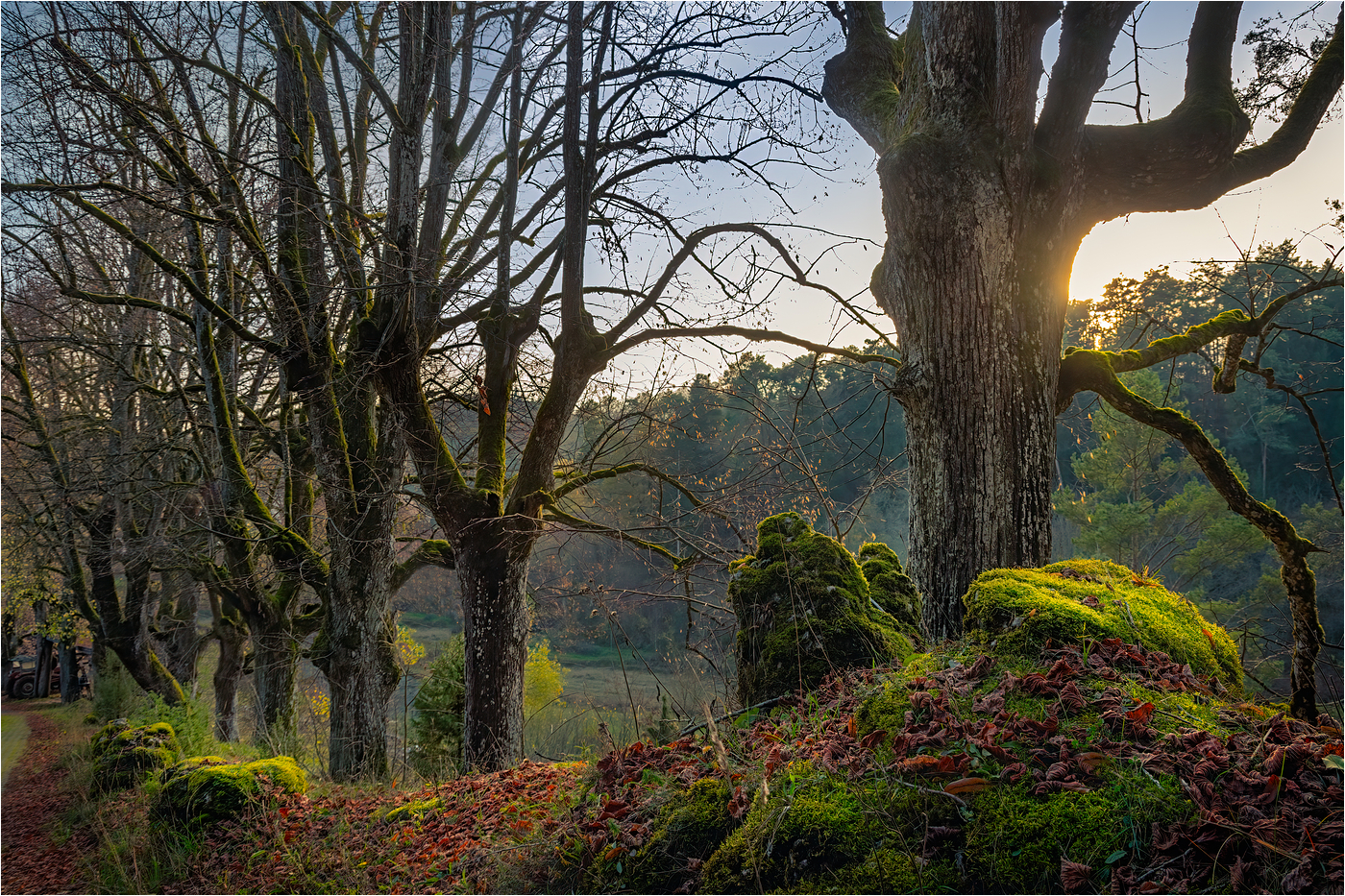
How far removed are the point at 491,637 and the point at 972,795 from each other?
5566 mm

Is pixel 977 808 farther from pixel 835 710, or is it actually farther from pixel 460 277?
pixel 460 277

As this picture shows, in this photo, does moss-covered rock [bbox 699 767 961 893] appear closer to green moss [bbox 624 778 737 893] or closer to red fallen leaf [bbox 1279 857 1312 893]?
green moss [bbox 624 778 737 893]

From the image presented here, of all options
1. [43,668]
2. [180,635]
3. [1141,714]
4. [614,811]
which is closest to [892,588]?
[1141,714]

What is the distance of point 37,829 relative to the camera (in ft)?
32.4

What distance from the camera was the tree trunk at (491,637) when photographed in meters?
6.81

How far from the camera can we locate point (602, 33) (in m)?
6.02

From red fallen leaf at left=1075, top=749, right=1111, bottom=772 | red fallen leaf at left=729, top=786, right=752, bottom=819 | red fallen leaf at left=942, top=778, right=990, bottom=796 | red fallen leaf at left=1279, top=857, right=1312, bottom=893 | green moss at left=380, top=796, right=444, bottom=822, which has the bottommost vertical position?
green moss at left=380, top=796, right=444, bottom=822

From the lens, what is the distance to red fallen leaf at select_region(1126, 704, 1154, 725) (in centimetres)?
212

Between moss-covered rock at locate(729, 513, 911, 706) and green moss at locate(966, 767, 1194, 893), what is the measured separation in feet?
4.53

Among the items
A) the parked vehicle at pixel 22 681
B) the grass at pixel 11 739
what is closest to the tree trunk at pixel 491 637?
the grass at pixel 11 739

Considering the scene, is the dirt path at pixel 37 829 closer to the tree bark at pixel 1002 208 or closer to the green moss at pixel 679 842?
the green moss at pixel 679 842

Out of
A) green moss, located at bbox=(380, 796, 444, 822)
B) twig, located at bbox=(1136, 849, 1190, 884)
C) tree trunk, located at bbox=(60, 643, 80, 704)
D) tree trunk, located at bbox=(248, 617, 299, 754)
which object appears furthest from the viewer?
tree trunk, located at bbox=(60, 643, 80, 704)

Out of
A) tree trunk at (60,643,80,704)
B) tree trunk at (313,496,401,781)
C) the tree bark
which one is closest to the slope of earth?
the tree bark

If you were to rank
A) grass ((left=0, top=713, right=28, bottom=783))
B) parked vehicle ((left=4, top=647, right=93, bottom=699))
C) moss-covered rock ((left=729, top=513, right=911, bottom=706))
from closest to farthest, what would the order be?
moss-covered rock ((left=729, top=513, right=911, bottom=706)), grass ((left=0, top=713, right=28, bottom=783)), parked vehicle ((left=4, top=647, right=93, bottom=699))
